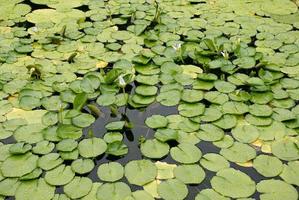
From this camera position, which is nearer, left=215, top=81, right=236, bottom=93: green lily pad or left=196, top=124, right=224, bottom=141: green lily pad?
left=196, top=124, right=224, bottom=141: green lily pad

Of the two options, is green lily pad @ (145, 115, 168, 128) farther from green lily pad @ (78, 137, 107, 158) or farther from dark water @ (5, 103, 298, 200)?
→ green lily pad @ (78, 137, 107, 158)

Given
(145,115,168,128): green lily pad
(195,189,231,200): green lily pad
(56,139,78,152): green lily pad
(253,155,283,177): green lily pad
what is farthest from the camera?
(145,115,168,128): green lily pad

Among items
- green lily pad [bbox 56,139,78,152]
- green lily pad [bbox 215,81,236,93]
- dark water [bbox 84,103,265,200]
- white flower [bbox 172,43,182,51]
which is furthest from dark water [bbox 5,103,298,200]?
white flower [bbox 172,43,182,51]

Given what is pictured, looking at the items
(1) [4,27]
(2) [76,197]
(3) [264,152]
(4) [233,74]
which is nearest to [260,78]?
(4) [233,74]

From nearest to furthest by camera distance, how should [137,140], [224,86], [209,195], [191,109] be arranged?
[209,195], [137,140], [191,109], [224,86]

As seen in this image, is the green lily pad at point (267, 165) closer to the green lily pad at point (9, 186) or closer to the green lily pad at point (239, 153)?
the green lily pad at point (239, 153)

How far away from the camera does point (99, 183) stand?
1.89 metres

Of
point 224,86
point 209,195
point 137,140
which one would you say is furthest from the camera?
point 224,86

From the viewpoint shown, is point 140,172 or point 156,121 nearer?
point 140,172

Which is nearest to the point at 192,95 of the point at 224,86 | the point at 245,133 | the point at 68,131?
the point at 224,86

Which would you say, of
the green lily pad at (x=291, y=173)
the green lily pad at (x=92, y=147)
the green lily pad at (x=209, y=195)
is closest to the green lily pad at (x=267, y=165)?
the green lily pad at (x=291, y=173)

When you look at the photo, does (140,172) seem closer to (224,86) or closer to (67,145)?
(67,145)

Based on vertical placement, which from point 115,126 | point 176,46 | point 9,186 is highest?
point 176,46

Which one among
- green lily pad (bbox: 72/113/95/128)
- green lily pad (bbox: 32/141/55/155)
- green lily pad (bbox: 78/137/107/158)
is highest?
green lily pad (bbox: 72/113/95/128)
